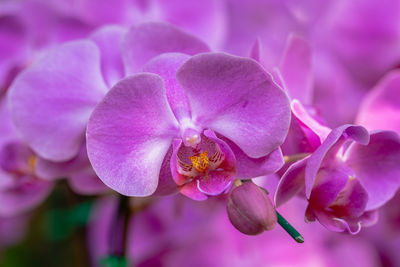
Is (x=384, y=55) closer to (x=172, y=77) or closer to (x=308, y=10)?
(x=308, y=10)

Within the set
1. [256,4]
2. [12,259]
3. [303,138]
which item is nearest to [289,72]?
[303,138]

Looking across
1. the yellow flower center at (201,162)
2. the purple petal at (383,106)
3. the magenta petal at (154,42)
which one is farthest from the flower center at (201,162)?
the purple petal at (383,106)

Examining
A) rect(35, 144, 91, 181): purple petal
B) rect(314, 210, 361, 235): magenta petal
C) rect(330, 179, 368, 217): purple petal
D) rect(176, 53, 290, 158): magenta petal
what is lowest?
rect(35, 144, 91, 181): purple petal

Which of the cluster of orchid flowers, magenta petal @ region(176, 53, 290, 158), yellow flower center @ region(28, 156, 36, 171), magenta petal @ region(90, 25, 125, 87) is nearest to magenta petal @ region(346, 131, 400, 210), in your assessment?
the cluster of orchid flowers

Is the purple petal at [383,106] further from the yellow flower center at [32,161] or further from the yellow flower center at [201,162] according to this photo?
the yellow flower center at [32,161]

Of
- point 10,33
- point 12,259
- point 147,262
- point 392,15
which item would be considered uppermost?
point 392,15

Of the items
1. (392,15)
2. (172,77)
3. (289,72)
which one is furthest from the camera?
(392,15)

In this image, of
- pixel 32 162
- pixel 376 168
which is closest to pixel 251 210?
pixel 376 168

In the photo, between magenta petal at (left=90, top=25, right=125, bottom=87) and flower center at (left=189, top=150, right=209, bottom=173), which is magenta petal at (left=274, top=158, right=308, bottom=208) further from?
magenta petal at (left=90, top=25, right=125, bottom=87)
